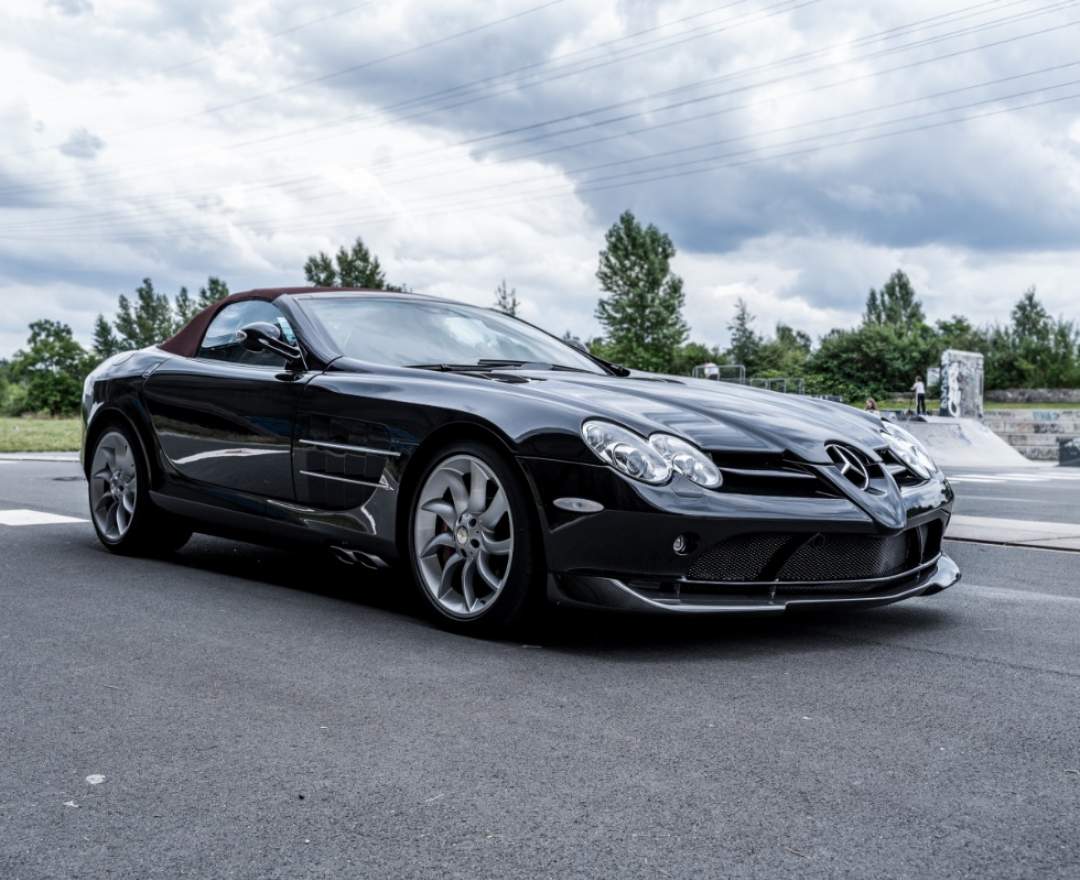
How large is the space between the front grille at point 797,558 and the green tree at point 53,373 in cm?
9768

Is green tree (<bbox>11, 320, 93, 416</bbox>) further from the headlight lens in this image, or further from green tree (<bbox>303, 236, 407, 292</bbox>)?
the headlight lens

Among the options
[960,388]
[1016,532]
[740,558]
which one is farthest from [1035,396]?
[740,558]

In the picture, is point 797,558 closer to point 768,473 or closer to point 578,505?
point 768,473

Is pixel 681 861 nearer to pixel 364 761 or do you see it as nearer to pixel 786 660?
pixel 364 761

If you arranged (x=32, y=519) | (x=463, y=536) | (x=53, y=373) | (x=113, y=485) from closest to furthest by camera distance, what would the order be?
1. (x=463, y=536)
2. (x=113, y=485)
3. (x=32, y=519)
4. (x=53, y=373)

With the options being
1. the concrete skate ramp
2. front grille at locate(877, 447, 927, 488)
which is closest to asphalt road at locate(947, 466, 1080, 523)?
front grille at locate(877, 447, 927, 488)

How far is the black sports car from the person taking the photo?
4129 mm

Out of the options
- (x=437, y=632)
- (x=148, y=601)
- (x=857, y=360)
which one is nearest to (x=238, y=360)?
(x=148, y=601)

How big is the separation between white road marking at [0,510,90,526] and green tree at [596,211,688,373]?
7540cm

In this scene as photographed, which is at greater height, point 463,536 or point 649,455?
point 649,455

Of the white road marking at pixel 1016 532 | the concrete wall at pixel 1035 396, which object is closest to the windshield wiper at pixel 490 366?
the white road marking at pixel 1016 532

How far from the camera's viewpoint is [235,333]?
19.7ft

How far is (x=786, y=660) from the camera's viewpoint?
4152 millimetres

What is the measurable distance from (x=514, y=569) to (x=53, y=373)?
10450 centimetres
